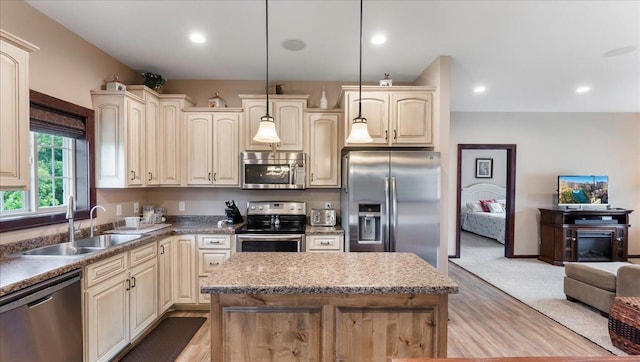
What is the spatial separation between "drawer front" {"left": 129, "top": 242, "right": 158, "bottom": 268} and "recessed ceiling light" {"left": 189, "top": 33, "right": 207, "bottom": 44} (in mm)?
2017

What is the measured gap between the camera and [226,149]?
11.7 ft

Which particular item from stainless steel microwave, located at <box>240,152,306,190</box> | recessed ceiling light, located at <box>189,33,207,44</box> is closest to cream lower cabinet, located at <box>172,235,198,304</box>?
stainless steel microwave, located at <box>240,152,306,190</box>

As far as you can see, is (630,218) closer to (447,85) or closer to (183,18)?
(447,85)

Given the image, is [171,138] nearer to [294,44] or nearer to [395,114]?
[294,44]

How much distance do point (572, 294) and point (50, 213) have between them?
5.57 meters

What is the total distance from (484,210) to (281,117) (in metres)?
6.67

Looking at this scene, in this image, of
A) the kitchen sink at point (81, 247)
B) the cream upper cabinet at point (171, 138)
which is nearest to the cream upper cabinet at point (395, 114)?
the cream upper cabinet at point (171, 138)

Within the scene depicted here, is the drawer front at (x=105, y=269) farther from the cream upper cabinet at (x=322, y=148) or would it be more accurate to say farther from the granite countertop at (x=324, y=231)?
the cream upper cabinet at (x=322, y=148)

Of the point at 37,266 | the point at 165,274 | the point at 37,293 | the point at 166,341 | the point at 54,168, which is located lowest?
the point at 166,341

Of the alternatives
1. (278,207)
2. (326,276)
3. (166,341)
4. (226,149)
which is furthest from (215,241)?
(326,276)

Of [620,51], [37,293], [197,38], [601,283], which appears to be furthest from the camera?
[601,283]

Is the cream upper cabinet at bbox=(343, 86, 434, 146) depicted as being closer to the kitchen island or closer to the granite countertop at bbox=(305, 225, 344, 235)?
the granite countertop at bbox=(305, 225, 344, 235)

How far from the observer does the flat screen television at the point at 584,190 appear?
17.1 feet

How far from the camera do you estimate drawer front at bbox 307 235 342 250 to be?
317 cm
